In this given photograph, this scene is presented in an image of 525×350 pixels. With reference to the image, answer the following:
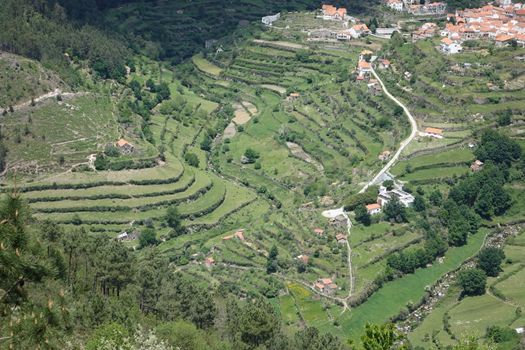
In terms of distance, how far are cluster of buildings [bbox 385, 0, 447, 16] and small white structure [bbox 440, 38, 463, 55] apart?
20639mm

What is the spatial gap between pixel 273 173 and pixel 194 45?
33.9 m

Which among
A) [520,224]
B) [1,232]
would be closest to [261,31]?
[520,224]

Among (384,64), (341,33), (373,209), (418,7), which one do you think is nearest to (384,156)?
(373,209)

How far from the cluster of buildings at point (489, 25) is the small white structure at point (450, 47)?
3.05ft

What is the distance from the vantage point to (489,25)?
8500 centimetres

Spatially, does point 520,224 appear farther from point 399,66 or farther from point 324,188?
point 399,66

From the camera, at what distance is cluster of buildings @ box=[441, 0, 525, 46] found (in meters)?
81.9

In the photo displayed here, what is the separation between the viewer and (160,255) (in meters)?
56.1

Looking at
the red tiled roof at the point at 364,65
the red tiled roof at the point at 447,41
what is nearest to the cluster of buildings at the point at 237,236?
the red tiled roof at the point at 364,65

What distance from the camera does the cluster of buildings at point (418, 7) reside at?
100 m

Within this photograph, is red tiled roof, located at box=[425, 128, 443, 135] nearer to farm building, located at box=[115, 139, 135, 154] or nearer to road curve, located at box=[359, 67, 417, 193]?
road curve, located at box=[359, 67, 417, 193]

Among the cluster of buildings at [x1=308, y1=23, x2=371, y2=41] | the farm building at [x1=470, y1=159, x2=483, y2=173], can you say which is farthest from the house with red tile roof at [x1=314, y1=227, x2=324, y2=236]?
the cluster of buildings at [x1=308, y1=23, x2=371, y2=41]

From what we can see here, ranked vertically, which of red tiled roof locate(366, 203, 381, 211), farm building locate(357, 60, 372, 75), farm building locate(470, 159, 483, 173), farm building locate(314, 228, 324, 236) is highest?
farm building locate(357, 60, 372, 75)

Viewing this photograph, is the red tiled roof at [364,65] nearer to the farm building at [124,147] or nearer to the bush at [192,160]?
the bush at [192,160]
